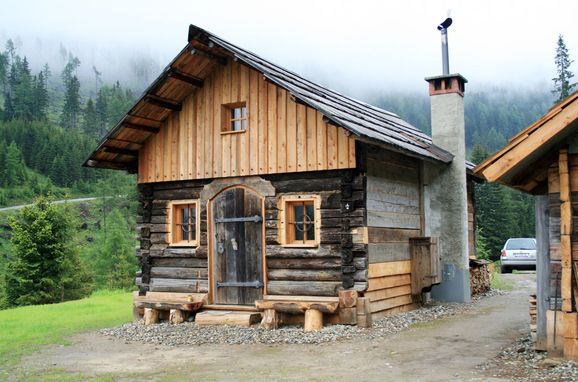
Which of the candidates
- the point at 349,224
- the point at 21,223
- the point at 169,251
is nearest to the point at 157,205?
the point at 169,251

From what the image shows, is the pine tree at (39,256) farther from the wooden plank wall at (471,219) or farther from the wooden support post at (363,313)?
the wooden support post at (363,313)

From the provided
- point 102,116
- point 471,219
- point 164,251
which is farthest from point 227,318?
point 102,116

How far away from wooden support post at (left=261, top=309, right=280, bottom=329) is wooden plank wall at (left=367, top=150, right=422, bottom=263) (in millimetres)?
2265

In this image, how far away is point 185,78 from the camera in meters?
14.0

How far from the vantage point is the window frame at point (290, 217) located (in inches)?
506

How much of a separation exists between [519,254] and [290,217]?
16190 mm

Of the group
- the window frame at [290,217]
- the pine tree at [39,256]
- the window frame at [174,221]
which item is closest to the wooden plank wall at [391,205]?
the window frame at [290,217]

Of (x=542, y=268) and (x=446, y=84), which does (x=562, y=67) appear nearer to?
(x=446, y=84)

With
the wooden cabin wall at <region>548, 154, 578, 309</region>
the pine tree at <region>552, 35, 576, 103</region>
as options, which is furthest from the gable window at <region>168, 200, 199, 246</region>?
the pine tree at <region>552, 35, 576, 103</region>

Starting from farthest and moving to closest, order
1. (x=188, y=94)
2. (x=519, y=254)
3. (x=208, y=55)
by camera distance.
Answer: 1. (x=519, y=254)
2. (x=188, y=94)
3. (x=208, y=55)

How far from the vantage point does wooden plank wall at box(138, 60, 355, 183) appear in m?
12.8

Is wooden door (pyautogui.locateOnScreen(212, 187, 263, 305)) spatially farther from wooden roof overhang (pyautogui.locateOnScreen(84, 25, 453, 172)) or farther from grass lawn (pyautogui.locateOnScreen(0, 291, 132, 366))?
grass lawn (pyautogui.locateOnScreen(0, 291, 132, 366))

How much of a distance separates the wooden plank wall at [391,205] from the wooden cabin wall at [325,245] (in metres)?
0.54

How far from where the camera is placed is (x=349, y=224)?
494 inches
